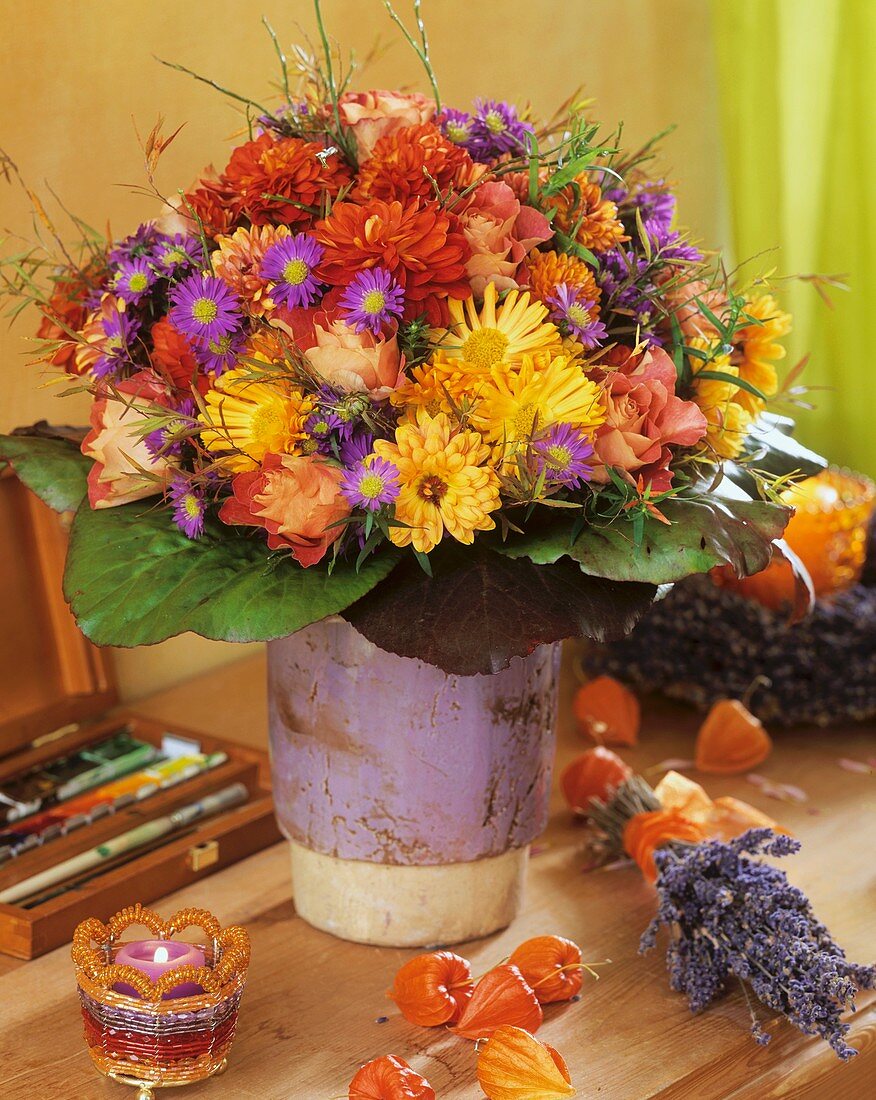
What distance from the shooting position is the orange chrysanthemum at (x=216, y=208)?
788mm

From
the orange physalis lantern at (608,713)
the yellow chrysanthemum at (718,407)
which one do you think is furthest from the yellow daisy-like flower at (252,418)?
the orange physalis lantern at (608,713)

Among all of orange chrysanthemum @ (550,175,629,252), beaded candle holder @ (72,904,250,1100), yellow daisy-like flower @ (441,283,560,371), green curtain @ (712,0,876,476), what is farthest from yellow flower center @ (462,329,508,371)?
green curtain @ (712,0,876,476)

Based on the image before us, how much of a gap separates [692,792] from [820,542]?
0.33 meters

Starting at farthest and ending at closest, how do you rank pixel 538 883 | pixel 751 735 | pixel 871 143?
pixel 871 143 < pixel 751 735 < pixel 538 883

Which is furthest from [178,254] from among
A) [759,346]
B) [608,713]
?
[608,713]

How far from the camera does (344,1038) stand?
818 millimetres

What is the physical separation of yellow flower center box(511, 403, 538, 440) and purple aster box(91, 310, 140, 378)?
0.24 metres

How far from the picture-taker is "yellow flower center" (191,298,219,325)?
752mm

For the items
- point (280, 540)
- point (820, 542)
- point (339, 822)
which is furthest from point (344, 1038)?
point (820, 542)

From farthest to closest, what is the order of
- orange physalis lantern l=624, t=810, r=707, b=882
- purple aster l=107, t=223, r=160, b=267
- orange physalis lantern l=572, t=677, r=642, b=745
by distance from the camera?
orange physalis lantern l=572, t=677, r=642, b=745 < orange physalis lantern l=624, t=810, r=707, b=882 < purple aster l=107, t=223, r=160, b=267

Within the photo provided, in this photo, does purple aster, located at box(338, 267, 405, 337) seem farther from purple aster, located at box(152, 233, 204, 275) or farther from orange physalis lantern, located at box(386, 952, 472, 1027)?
orange physalis lantern, located at box(386, 952, 472, 1027)

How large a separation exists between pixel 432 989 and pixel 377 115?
1.71 feet

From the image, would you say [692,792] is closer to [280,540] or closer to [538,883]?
[538,883]

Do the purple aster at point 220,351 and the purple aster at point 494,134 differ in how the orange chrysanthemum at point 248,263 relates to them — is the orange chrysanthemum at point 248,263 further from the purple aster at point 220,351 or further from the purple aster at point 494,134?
the purple aster at point 494,134
